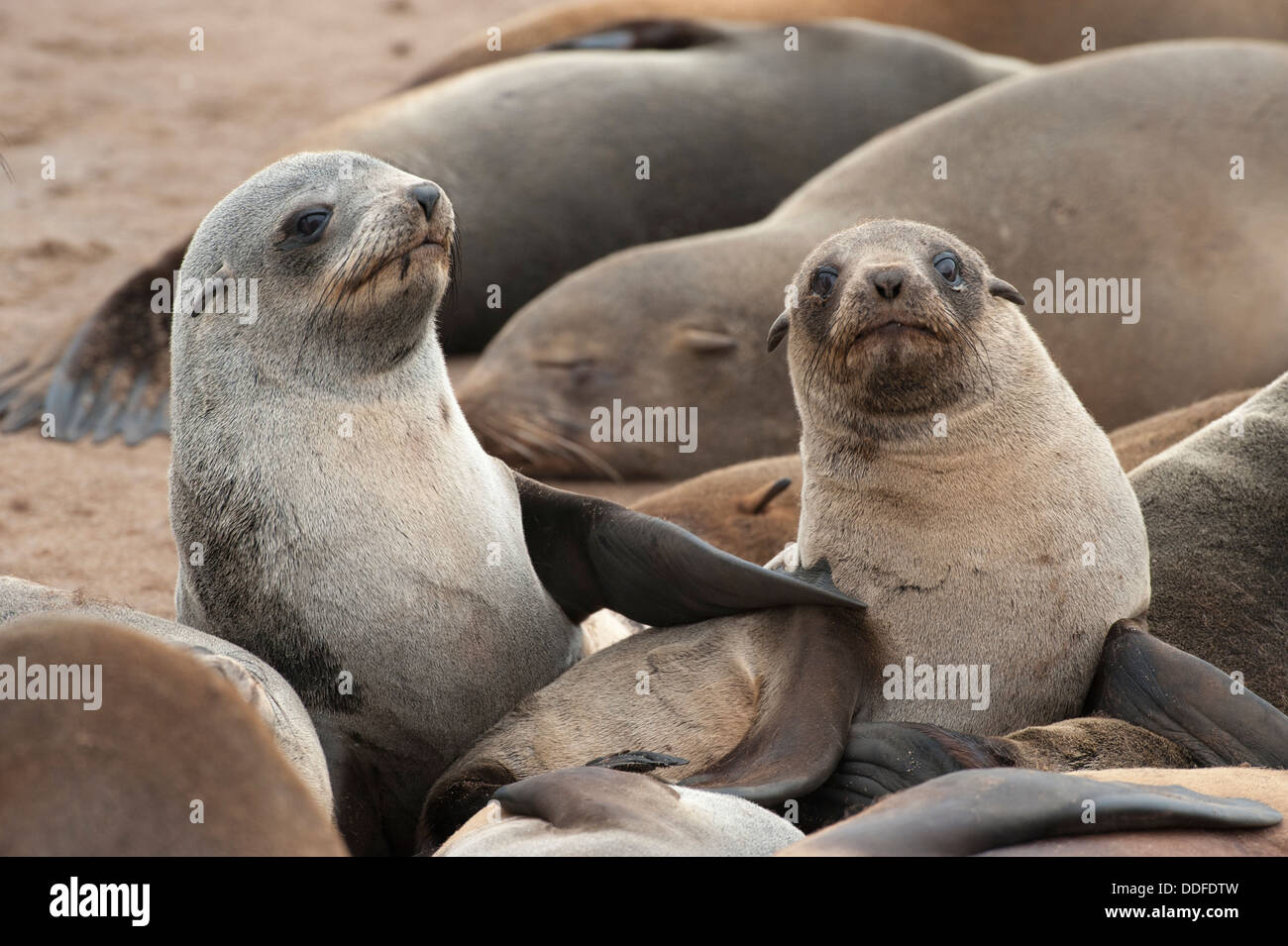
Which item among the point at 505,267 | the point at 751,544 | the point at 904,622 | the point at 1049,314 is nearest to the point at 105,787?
the point at 904,622

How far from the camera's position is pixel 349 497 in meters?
3.92

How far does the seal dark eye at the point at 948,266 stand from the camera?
160 inches

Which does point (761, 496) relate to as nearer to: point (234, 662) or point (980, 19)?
point (234, 662)

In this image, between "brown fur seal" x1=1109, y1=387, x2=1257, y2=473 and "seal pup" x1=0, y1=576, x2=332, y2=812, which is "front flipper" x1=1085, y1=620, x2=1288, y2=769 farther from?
"seal pup" x1=0, y1=576, x2=332, y2=812

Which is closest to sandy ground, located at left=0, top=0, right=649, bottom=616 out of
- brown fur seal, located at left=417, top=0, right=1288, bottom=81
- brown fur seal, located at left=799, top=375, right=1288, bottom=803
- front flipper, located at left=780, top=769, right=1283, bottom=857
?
brown fur seal, located at left=417, top=0, right=1288, bottom=81

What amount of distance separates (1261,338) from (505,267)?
313 cm

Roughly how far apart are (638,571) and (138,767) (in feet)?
6.78

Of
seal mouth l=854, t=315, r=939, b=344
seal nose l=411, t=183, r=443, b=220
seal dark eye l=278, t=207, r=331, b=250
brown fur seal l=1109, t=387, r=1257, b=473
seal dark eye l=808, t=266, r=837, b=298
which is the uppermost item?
seal nose l=411, t=183, r=443, b=220

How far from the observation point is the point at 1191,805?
2.82 meters

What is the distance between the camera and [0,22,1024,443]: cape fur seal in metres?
7.62

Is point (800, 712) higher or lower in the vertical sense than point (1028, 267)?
lower

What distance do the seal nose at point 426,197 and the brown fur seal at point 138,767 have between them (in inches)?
69.0

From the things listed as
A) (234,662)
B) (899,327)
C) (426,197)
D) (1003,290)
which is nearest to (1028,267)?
(1003,290)

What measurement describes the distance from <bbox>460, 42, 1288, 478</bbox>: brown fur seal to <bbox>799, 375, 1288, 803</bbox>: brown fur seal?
153 centimetres
